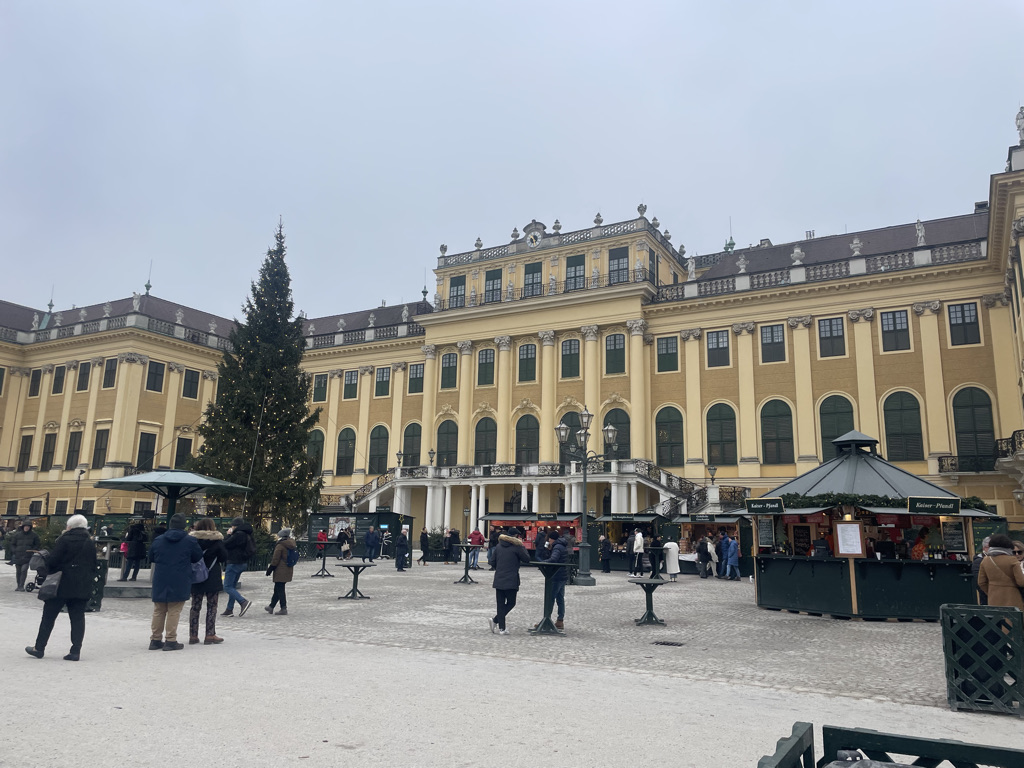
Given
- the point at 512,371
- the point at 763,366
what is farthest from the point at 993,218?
the point at 512,371

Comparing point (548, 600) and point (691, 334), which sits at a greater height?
point (691, 334)

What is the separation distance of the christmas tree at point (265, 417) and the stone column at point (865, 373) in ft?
82.1

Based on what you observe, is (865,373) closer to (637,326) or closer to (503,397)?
(637,326)

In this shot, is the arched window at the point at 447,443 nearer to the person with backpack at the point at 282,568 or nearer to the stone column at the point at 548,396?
the stone column at the point at 548,396

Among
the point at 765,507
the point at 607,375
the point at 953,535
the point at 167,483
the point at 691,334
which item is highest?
the point at 691,334

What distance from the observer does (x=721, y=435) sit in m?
39.4

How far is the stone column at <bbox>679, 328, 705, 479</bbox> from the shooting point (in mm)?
39531

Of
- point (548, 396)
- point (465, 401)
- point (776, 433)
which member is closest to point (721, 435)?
point (776, 433)

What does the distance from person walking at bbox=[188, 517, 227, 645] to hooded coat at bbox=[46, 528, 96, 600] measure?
156cm

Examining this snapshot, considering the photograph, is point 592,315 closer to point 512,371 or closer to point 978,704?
point 512,371

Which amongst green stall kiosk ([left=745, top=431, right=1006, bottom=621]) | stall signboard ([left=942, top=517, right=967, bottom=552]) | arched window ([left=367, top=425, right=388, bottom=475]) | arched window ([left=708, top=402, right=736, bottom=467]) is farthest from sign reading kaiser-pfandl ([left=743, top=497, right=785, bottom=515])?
arched window ([left=367, top=425, right=388, bottom=475])

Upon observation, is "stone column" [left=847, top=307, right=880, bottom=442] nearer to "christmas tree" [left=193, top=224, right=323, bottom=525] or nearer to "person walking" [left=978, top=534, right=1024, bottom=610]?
"christmas tree" [left=193, top=224, right=323, bottom=525]

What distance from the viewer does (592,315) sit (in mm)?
43031

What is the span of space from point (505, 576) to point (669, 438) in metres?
30.0
